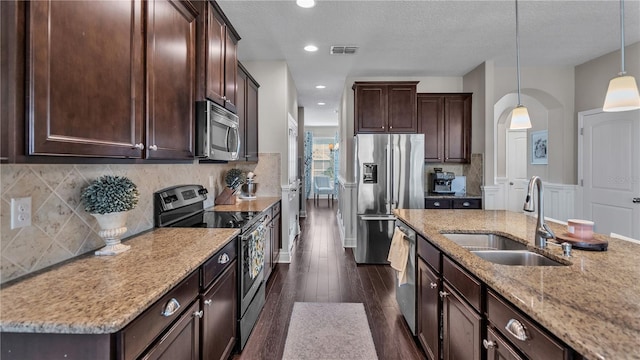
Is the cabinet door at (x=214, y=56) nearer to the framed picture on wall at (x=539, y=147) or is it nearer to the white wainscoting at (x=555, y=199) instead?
the white wainscoting at (x=555, y=199)

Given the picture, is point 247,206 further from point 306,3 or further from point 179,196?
point 306,3

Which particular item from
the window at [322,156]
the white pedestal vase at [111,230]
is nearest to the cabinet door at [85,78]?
the white pedestal vase at [111,230]

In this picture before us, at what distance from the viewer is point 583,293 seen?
102 cm

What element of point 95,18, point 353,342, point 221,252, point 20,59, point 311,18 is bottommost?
point 353,342

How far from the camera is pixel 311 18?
2996mm

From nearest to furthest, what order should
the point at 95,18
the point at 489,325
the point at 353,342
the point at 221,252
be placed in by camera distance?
the point at 95,18
the point at 489,325
the point at 221,252
the point at 353,342

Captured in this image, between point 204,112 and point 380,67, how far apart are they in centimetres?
326

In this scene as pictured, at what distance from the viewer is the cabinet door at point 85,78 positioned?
35.9 inches

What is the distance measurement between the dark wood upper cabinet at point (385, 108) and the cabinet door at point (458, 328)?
299cm

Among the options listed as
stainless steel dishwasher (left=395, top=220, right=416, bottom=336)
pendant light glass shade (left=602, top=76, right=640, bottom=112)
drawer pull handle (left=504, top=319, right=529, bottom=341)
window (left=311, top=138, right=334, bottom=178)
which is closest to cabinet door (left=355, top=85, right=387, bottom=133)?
stainless steel dishwasher (left=395, top=220, right=416, bottom=336)

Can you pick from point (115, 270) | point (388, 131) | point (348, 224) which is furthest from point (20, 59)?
point (348, 224)

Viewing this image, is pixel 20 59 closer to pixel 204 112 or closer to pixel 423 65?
pixel 204 112

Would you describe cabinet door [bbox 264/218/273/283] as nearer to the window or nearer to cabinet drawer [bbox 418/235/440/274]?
cabinet drawer [bbox 418/235/440/274]

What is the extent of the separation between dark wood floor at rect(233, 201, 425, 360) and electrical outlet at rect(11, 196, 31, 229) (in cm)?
153
